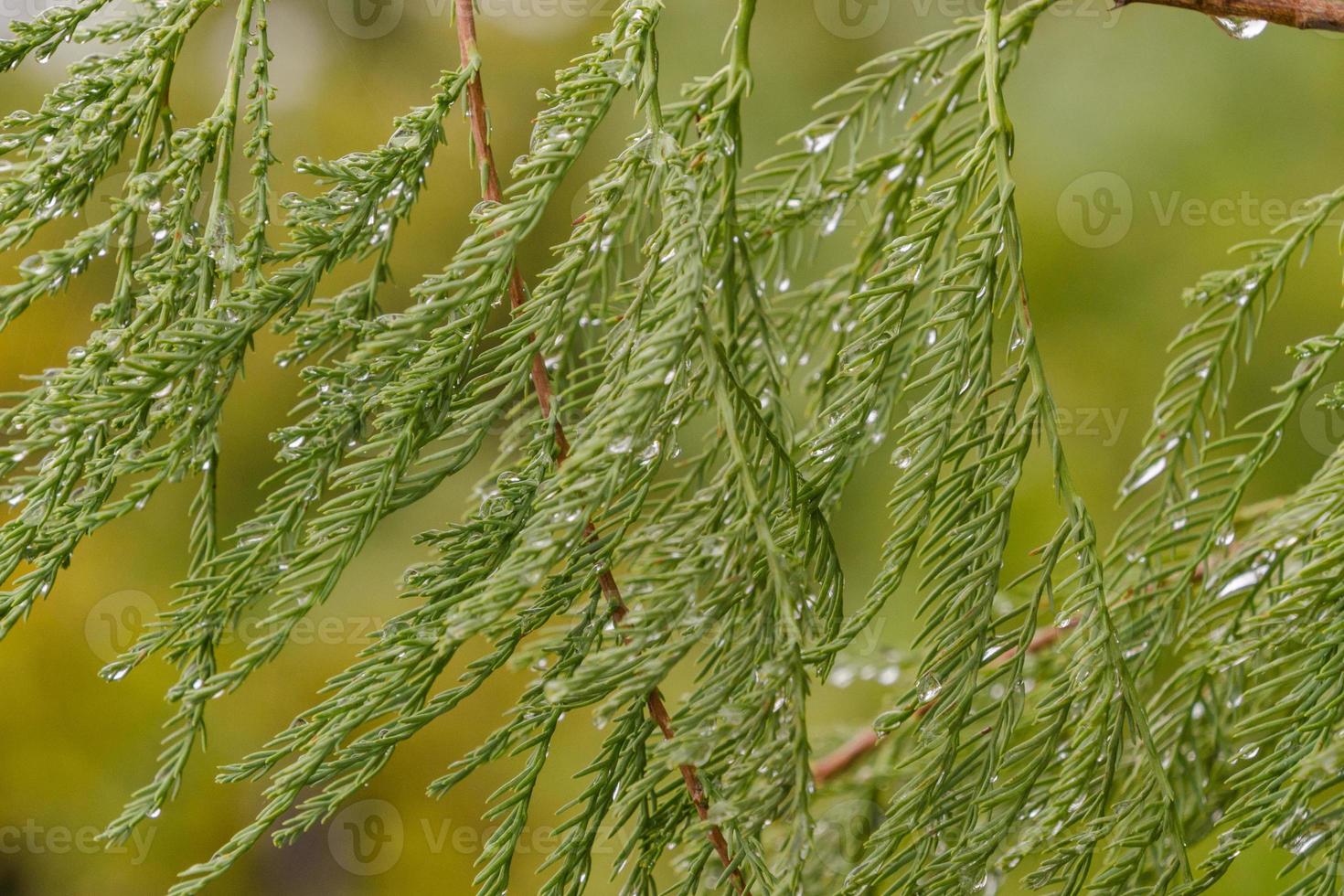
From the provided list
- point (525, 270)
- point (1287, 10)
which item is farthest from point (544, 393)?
point (525, 270)

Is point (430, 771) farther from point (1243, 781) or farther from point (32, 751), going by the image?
point (1243, 781)

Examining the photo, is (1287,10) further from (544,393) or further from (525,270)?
(525,270)

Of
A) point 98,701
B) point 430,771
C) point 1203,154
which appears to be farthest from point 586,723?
point 1203,154

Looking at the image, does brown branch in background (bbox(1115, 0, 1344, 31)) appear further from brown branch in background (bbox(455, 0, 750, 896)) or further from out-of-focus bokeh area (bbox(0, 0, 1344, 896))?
out-of-focus bokeh area (bbox(0, 0, 1344, 896))

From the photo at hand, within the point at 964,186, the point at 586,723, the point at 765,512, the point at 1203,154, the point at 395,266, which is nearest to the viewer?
the point at 765,512

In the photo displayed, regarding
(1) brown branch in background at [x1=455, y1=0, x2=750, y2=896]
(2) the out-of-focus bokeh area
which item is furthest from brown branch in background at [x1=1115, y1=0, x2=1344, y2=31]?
(2) the out-of-focus bokeh area
